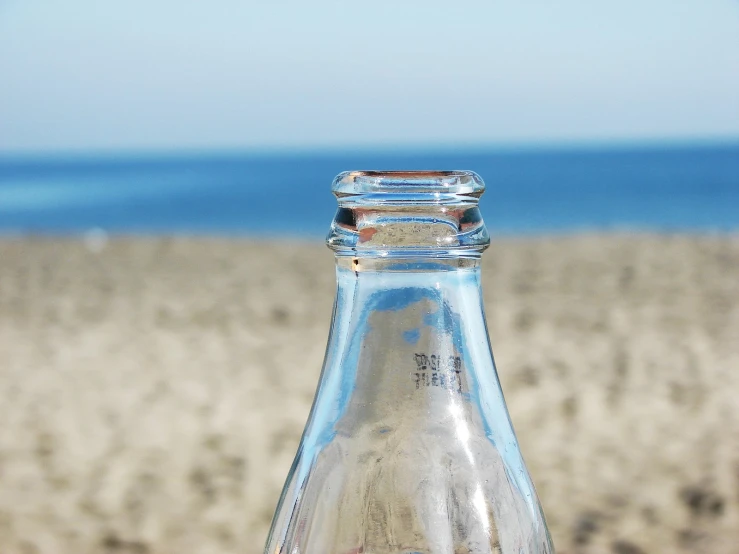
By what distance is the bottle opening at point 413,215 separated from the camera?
30.5 inches

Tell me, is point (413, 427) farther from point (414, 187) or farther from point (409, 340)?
point (414, 187)

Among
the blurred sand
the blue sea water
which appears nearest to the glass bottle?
the blurred sand

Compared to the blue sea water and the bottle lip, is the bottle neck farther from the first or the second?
the blue sea water

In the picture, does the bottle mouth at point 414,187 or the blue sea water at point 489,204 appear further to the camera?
the blue sea water at point 489,204

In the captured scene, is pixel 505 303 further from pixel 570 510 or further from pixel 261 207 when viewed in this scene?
pixel 261 207

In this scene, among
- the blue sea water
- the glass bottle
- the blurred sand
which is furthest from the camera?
the blue sea water

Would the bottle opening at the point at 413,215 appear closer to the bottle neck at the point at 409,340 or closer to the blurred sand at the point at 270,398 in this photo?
the bottle neck at the point at 409,340

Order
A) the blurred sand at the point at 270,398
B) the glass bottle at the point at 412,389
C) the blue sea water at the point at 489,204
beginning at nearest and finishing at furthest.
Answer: the glass bottle at the point at 412,389 → the blurred sand at the point at 270,398 → the blue sea water at the point at 489,204

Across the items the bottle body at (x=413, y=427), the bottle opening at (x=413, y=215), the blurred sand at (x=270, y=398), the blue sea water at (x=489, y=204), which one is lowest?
the bottle body at (x=413, y=427)

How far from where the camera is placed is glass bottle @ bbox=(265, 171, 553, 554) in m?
0.77

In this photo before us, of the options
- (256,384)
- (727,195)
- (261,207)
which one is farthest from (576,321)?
(727,195)

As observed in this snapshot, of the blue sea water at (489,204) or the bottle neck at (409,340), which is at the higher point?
the blue sea water at (489,204)

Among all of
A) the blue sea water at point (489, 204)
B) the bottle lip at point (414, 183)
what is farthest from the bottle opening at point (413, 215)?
the blue sea water at point (489, 204)

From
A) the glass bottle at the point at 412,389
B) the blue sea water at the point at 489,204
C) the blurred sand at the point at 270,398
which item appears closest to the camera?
the glass bottle at the point at 412,389
